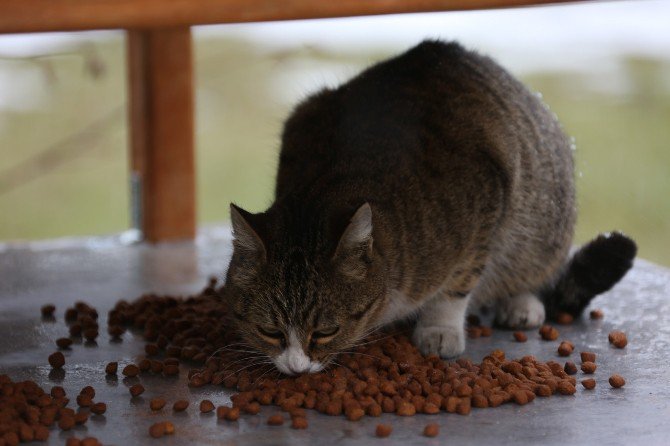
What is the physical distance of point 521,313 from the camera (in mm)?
3477

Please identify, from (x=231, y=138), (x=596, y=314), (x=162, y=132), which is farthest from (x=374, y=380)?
(x=231, y=138)

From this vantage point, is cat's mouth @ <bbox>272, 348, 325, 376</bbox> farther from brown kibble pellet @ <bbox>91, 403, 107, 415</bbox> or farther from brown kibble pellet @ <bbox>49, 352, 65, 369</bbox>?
brown kibble pellet @ <bbox>49, 352, 65, 369</bbox>

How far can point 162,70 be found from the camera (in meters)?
4.89

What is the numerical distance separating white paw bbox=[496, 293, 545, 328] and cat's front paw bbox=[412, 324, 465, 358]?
318 millimetres

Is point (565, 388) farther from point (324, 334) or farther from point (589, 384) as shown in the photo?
point (324, 334)

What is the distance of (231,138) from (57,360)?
15.6 feet

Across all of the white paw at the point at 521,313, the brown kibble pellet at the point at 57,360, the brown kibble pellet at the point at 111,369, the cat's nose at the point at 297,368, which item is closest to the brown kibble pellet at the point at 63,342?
the brown kibble pellet at the point at 57,360

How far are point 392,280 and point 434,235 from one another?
225 millimetres

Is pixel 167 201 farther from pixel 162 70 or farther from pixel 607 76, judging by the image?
pixel 607 76

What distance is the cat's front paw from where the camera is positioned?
3145 millimetres

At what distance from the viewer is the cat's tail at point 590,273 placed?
349 centimetres

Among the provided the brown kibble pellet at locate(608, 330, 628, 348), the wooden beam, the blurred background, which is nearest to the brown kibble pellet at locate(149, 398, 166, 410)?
the wooden beam

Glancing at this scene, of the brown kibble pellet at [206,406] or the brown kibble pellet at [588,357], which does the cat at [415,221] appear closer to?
the brown kibble pellet at [206,406]

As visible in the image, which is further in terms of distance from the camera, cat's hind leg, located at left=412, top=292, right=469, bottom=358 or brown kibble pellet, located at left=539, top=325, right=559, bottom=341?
brown kibble pellet, located at left=539, top=325, right=559, bottom=341
